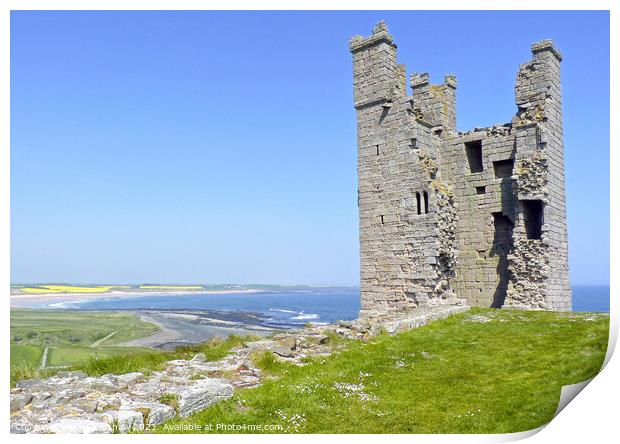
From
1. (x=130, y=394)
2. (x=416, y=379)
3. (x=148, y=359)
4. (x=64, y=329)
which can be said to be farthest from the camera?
A: (x=64, y=329)

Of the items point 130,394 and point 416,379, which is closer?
point 130,394

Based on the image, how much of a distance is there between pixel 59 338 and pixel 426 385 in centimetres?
1564

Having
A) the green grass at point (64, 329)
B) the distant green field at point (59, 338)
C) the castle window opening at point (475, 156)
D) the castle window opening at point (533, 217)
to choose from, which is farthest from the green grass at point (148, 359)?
the castle window opening at point (475, 156)

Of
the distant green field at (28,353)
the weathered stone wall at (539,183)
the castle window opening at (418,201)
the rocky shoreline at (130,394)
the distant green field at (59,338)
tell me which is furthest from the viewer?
the castle window opening at (418,201)

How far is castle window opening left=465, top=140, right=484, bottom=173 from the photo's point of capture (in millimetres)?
19203

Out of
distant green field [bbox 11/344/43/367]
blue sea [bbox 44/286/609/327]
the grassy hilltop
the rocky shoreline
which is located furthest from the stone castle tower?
blue sea [bbox 44/286/609/327]

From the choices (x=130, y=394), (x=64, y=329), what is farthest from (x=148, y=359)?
(x=64, y=329)

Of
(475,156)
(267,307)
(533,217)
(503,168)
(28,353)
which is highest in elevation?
(475,156)

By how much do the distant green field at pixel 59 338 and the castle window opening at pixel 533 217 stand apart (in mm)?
12746

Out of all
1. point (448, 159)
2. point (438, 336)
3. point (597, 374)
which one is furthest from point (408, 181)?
point (597, 374)

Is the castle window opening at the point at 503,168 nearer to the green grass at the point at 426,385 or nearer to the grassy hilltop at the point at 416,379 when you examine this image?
the grassy hilltop at the point at 416,379

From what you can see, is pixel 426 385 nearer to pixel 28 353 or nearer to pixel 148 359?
pixel 148 359

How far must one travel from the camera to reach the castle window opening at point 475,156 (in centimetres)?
1920

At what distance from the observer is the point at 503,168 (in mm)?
18391
